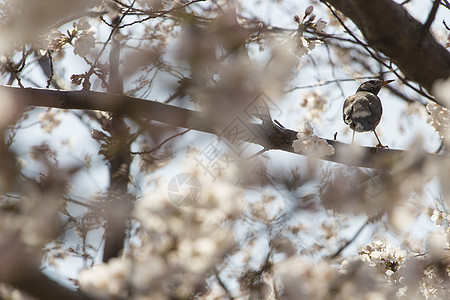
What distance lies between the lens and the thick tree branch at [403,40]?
196 cm

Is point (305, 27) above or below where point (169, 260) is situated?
above

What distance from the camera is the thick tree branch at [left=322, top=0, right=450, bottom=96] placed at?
1956 mm

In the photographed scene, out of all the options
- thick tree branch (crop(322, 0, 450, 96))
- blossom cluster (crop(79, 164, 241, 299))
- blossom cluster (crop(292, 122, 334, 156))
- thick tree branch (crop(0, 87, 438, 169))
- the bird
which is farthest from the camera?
the bird

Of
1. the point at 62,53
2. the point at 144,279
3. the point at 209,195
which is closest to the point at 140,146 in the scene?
the point at 209,195

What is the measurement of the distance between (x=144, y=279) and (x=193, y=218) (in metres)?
0.59

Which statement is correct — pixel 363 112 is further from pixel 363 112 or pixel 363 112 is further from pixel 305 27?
pixel 305 27

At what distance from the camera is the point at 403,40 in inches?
81.0

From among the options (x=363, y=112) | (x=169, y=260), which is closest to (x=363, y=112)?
(x=363, y=112)

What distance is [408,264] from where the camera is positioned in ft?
9.05

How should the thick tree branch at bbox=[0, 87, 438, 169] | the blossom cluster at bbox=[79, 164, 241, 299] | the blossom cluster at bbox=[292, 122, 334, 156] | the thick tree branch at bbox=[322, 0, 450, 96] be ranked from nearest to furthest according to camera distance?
1. the blossom cluster at bbox=[79, 164, 241, 299]
2. the thick tree branch at bbox=[322, 0, 450, 96]
3. the thick tree branch at bbox=[0, 87, 438, 169]
4. the blossom cluster at bbox=[292, 122, 334, 156]

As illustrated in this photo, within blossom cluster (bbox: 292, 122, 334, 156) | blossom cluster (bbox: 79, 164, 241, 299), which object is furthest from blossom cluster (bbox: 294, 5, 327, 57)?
blossom cluster (bbox: 79, 164, 241, 299)

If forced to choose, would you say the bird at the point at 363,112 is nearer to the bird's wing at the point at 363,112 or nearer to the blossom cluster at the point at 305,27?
the bird's wing at the point at 363,112

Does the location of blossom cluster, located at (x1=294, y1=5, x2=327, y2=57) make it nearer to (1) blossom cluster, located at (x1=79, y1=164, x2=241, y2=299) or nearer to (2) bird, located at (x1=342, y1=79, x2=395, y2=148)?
(2) bird, located at (x1=342, y1=79, x2=395, y2=148)

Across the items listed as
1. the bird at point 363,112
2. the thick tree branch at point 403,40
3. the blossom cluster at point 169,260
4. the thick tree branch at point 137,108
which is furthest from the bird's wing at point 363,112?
the blossom cluster at point 169,260
